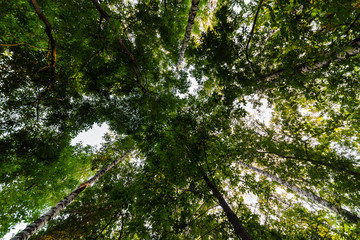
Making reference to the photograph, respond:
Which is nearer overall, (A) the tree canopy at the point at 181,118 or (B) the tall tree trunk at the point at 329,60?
(B) the tall tree trunk at the point at 329,60

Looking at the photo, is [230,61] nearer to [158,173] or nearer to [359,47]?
[359,47]

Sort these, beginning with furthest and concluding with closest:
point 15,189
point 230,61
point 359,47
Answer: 1. point 15,189
2. point 230,61
3. point 359,47

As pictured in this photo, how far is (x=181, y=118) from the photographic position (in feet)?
18.1

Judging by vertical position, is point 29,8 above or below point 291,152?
above

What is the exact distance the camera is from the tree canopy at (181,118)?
402cm

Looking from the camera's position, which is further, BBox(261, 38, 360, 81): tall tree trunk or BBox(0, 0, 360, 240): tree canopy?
BBox(0, 0, 360, 240): tree canopy

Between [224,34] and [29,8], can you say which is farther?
[224,34]

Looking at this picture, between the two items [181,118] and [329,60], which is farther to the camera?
[181,118]

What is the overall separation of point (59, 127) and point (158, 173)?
8.30 m

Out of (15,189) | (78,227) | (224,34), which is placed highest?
(15,189)

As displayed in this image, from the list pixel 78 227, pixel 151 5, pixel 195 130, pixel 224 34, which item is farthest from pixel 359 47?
pixel 78 227

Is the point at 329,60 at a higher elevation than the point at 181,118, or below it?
below

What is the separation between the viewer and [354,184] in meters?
4.67

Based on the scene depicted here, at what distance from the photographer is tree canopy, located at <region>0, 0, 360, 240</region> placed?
402 cm
